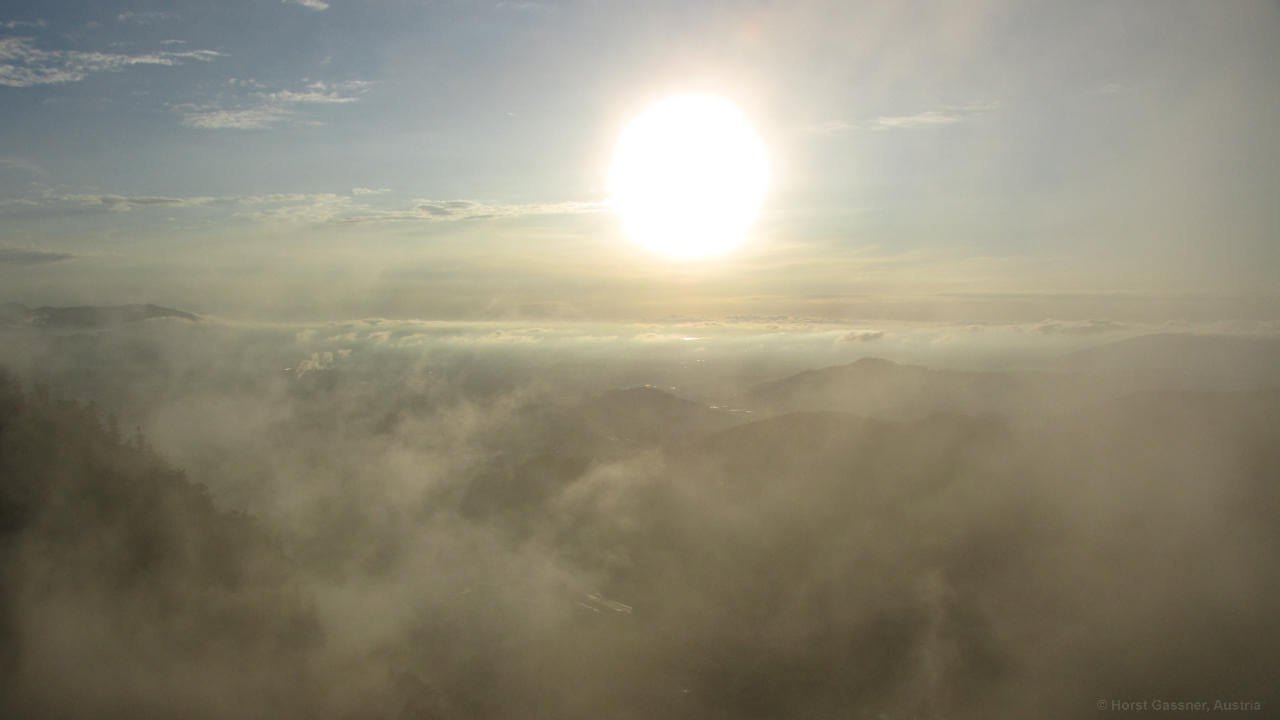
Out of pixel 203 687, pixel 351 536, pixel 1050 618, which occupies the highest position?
pixel 203 687

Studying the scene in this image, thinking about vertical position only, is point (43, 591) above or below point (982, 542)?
above

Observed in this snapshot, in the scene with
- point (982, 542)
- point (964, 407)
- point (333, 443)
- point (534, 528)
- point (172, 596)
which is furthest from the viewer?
point (964, 407)

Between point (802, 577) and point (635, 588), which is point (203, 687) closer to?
point (635, 588)

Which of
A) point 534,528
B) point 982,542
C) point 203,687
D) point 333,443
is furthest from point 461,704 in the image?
point 333,443

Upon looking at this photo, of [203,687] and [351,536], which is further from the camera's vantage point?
[351,536]

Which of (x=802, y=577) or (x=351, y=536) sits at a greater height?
(x=351, y=536)

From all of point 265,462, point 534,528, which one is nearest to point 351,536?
point 534,528

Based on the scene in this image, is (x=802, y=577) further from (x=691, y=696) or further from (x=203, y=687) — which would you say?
(x=203, y=687)

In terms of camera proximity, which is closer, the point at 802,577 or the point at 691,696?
the point at 691,696

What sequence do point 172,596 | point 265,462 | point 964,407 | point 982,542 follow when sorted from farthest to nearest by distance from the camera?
point 964,407 < point 265,462 < point 982,542 < point 172,596
